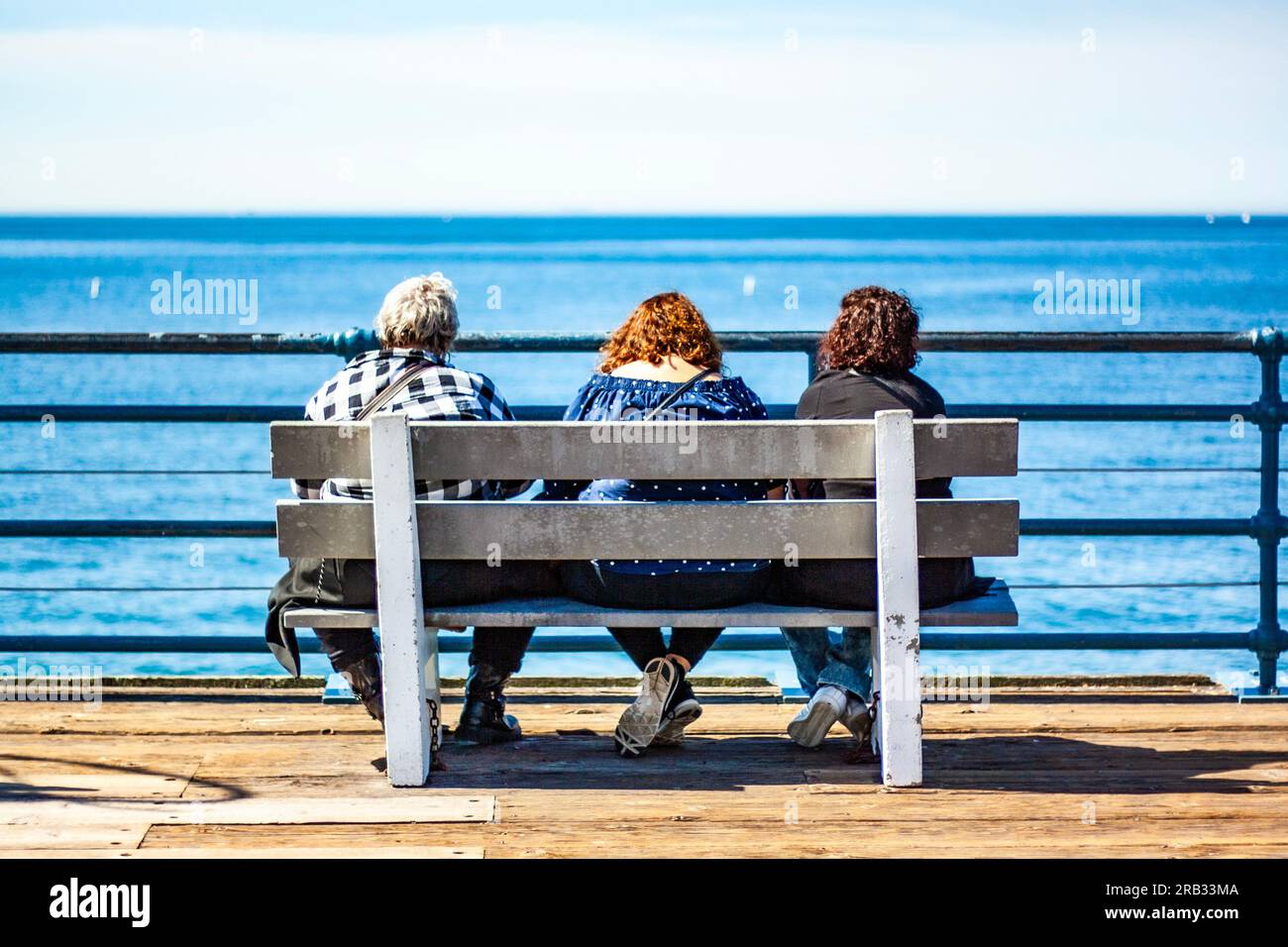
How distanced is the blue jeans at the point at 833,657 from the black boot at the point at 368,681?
3.91ft

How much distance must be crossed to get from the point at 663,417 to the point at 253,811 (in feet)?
4.78

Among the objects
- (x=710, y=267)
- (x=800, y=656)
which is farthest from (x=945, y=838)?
(x=710, y=267)

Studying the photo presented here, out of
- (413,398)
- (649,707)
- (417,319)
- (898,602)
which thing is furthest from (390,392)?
(898,602)

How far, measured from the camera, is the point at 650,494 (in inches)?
160

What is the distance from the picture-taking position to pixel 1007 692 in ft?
16.4

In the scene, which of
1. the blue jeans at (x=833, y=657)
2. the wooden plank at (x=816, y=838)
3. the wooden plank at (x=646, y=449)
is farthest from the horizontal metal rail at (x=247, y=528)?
the wooden plank at (x=816, y=838)

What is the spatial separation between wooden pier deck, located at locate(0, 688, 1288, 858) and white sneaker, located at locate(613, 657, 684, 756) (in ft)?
0.27

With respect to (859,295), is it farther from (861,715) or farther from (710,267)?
(710,267)

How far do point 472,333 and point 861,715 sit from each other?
1960 millimetres

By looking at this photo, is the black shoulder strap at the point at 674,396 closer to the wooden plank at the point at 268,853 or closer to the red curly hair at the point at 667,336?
the red curly hair at the point at 667,336

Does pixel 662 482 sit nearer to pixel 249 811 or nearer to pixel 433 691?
pixel 433 691

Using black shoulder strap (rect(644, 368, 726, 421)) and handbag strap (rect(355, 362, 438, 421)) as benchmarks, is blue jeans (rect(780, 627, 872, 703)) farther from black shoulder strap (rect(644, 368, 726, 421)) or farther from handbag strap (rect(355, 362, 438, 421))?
handbag strap (rect(355, 362, 438, 421))

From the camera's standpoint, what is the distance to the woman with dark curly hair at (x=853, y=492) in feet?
13.0

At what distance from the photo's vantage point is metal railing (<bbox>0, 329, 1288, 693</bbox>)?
16.7ft
